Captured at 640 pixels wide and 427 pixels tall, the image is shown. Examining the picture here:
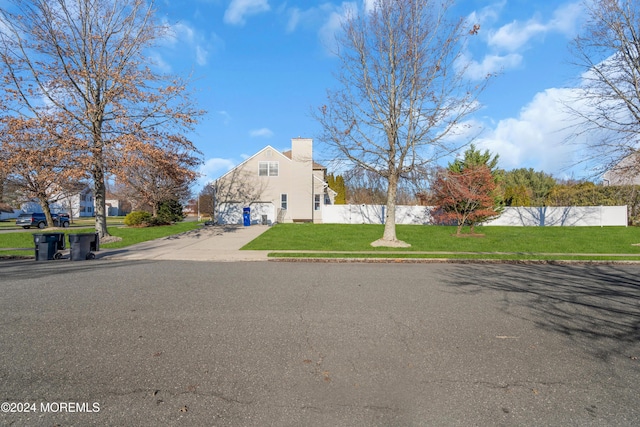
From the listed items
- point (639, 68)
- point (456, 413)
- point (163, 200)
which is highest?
point (639, 68)

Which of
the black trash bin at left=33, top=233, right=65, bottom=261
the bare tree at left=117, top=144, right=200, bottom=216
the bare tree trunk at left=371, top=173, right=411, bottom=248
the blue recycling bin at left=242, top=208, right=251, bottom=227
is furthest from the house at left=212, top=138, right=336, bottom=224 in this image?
the black trash bin at left=33, top=233, right=65, bottom=261

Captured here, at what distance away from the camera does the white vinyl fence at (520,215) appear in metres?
32.1

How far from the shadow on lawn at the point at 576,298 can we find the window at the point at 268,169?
2494 cm

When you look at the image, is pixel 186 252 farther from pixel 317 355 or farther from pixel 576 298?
pixel 576 298

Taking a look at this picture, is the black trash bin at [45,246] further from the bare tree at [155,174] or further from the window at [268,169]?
the window at [268,169]

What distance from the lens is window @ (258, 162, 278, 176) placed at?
34.2 metres

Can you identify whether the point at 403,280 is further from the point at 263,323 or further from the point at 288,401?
the point at 288,401

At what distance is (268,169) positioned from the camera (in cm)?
3422

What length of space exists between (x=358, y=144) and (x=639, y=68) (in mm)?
13175

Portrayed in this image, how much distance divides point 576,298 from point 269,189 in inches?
1140

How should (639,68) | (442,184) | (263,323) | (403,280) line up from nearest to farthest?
(263,323), (403,280), (639,68), (442,184)

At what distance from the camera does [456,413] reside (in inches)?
116

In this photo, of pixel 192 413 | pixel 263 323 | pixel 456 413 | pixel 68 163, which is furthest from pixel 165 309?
pixel 68 163

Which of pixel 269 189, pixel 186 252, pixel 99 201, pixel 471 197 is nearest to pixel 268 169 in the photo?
pixel 269 189
